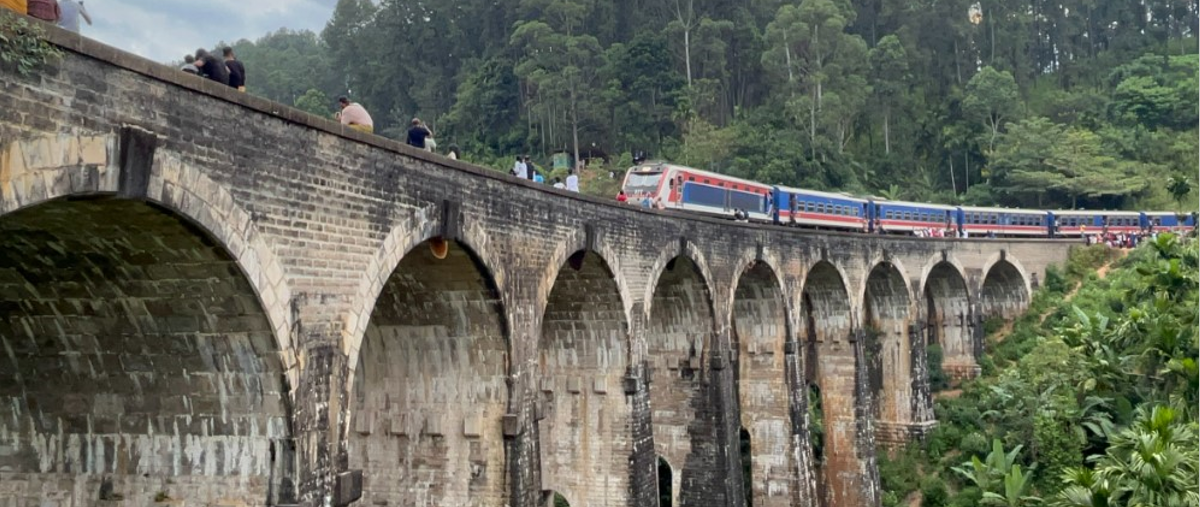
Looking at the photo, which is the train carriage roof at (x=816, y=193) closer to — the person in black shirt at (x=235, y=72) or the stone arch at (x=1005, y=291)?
the stone arch at (x=1005, y=291)

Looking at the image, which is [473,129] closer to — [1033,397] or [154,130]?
[1033,397]

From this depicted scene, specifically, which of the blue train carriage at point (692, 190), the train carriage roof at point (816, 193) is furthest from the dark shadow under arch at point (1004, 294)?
the blue train carriage at point (692, 190)

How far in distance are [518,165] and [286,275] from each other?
21.6 feet

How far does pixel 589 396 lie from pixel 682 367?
10.9 feet

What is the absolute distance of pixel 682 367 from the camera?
18469mm

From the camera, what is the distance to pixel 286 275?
26.8ft

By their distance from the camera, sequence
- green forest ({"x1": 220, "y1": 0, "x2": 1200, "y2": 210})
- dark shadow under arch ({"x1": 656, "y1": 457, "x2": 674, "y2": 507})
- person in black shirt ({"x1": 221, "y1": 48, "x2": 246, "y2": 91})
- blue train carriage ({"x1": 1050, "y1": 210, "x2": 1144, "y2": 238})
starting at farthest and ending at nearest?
green forest ({"x1": 220, "y1": 0, "x2": 1200, "y2": 210}) → blue train carriage ({"x1": 1050, "y1": 210, "x2": 1144, "y2": 238}) → dark shadow under arch ({"x1": 656, "y1": 457, "x2": 674, "y2": 507}) → person in black shirt ({"x1": 221, "y1": 48, "x2": 246, "y2": 91})

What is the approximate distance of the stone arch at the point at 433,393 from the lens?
39.1ft

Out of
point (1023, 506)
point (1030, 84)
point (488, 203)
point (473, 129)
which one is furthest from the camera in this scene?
point (1030, 84)

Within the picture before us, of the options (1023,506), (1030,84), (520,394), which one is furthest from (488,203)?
(1030,84)

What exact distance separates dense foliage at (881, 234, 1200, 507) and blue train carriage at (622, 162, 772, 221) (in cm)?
823

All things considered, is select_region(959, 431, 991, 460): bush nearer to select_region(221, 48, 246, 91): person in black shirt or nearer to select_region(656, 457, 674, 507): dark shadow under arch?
select_region(656, 457, 674, 507): dark shadow under arch

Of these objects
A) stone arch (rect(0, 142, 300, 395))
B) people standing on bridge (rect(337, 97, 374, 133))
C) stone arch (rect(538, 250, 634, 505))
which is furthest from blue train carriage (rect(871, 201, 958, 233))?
stone arch (rect(0, 142, 300, 395))

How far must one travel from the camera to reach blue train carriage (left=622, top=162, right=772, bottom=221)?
2173cm
